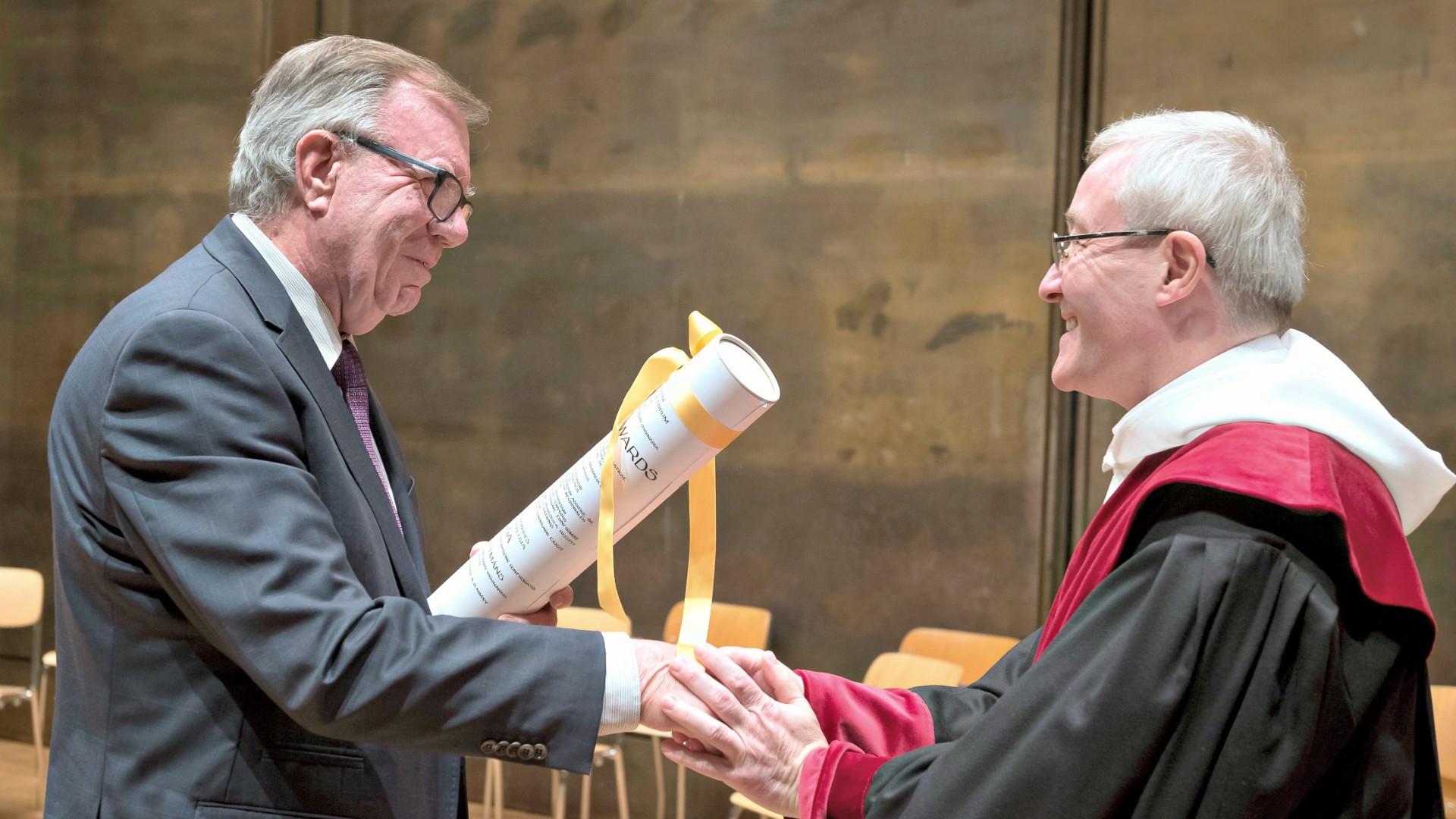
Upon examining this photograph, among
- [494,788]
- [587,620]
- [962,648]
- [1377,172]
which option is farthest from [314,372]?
[494,788]

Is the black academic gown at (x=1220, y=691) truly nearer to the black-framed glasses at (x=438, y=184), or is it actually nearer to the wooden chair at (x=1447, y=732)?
the black-framed glasses at (x=438, y=184)

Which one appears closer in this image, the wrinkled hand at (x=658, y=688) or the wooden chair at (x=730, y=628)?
the wrinkled hand at (x=658, y=688)

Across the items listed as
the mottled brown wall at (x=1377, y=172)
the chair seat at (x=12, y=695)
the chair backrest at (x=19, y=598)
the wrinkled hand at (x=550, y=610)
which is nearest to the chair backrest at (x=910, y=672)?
the mottled brown wall at (x=1377, y=172)

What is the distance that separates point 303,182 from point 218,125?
5.31 m

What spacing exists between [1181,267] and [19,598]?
5.57m

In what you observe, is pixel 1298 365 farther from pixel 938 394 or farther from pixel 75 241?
pixel 75 241

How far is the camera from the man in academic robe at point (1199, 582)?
1505 mm

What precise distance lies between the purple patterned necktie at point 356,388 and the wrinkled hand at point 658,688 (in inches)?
20.2

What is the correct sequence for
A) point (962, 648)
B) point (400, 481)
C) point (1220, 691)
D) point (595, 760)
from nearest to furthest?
point (1220, 691) < point (400, 481) < point (595, 760) < point (962, 648)

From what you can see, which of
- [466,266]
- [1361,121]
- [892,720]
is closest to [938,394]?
[1361,121]

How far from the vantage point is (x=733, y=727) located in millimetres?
1980

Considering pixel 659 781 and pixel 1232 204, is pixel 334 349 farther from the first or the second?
pixel 659 781

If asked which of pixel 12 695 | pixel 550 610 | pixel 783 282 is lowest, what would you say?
pixel 12 695

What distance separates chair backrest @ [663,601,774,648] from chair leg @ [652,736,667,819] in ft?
1.67
